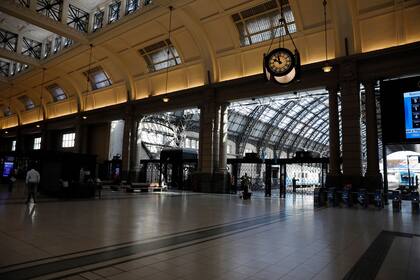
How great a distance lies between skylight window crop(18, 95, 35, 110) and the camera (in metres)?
38.0

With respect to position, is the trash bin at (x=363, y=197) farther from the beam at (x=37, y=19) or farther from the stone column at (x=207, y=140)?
the beam at (x=37, y=19)

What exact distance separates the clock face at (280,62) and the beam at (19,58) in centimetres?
2240

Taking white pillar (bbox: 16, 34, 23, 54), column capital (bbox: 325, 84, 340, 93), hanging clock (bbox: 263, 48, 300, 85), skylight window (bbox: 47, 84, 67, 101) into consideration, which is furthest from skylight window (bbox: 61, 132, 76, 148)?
hanging clock (bbox: 263, 48, 300, 85)

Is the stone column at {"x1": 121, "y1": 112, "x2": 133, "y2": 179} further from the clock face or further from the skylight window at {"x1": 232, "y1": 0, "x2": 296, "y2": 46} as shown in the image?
the clock face

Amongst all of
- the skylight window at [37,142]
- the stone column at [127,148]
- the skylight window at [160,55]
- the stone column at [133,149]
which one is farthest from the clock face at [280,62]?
the skylight window at [37,142]

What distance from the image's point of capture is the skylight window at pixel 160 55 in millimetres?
22016

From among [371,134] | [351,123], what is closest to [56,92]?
[351,123]

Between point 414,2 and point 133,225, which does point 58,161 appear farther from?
point 414,2

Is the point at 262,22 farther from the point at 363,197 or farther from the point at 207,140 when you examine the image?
the point at 363,197

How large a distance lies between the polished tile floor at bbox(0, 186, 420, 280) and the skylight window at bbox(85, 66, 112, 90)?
20.6 metres

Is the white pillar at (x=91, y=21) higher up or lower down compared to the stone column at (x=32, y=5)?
higher up

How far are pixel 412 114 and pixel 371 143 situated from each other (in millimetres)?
3055

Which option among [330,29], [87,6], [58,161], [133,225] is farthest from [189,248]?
[87,6]

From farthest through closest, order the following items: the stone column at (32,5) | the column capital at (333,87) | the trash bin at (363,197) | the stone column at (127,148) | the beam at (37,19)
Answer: the stone column at (127,148) < the stone column at (32,5) < the beam at (37,19) < the column capital at (333,87) < the trash bin at (363,197)
